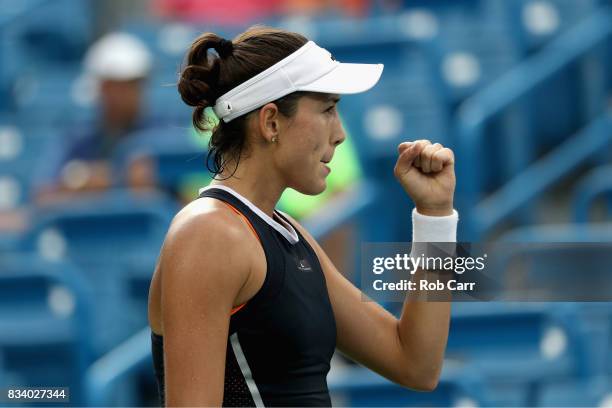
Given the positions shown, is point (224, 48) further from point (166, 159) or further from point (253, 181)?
point (166, 159)

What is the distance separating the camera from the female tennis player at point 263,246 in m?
2.10

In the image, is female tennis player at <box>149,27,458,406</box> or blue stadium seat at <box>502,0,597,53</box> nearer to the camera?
female tennis player at <box>149,27,458,406</box>

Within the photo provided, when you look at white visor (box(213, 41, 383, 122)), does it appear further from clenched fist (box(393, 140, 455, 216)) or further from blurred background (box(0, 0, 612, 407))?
blurred background (box(0, 0, 612, 407))

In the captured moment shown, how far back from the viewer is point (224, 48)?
2301 mm

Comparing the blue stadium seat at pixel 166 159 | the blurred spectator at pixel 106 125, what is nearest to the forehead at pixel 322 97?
the blue stadium seat at pixel 166 159

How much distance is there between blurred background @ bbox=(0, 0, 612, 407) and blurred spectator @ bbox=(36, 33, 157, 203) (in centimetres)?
1

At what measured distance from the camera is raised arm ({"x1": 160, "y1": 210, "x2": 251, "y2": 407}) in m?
2.08

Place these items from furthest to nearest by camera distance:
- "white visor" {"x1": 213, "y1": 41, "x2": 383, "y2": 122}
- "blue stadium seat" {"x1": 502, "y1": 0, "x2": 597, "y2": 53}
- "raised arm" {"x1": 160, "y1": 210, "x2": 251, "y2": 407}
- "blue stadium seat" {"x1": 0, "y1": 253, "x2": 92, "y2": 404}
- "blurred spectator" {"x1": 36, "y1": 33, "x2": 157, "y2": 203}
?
"blue stadium seat" {"x1": 502, "y1": 0, "x2": 597, "y2": 53} → "blurred spectator" {"x1": 36, "y1": 33, "x2": 157, "y2": 203} → "blue stadium seat" {"x1": 0, "y1": 253, "x2": 92, "y2": 404} → "white visor" {"x1": 213, "y1": 41, "x2": 383, "y2": 122} → "raised arm" {"x1": 160, "y1": 210, "x2": 251, "y2": 407}

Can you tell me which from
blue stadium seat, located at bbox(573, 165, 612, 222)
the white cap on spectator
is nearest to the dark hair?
blue stadium seat, located at bbox(573, 165, 612, 222)

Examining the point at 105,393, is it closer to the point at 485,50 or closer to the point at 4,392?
the point at 4,392

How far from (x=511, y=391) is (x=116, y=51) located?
2893mm

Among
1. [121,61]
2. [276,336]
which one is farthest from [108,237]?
[276,336]

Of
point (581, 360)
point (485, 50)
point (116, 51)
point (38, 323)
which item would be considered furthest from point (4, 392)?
point (485, 50)

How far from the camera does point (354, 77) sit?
2340 millimetres
